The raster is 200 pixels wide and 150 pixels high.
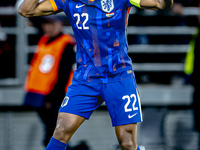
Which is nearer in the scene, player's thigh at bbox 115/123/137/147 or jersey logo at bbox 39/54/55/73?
player's thigh at bbox 115/123/137/147

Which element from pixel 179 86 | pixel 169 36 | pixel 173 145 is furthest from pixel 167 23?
pixel 173 145

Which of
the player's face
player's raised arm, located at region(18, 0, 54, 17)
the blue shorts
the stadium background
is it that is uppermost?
player's raised arm, located at region(18, 0, 54, 17)

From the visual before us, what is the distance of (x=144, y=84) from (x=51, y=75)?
285 cm

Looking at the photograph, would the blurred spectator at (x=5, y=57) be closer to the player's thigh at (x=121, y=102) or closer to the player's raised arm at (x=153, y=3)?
the player's thigh at (x=121, y=102)

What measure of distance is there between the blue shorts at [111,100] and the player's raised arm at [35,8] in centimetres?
83

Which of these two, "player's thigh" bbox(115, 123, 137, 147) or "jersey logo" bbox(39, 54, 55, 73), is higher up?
"jersey logo" bbox(39, 54, 55, 73)

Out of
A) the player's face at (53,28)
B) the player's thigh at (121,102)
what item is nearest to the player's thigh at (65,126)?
the player's thigh at (121,102)

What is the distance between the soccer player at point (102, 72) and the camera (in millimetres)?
3361

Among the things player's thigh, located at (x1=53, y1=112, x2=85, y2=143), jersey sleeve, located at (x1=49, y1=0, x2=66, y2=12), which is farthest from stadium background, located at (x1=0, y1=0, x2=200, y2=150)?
jersey sleeve, located at (x1=49, y1=0, x2=66, y2=12)

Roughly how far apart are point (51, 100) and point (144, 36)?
3.17 m

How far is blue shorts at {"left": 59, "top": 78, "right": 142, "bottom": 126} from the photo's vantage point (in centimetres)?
340

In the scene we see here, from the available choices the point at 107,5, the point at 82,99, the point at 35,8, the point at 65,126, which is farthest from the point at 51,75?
the point at 107,5

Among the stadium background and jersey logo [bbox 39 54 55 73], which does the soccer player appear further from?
the stadium background

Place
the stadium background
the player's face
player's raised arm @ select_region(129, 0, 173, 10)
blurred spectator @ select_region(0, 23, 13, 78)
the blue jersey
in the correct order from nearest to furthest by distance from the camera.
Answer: player's raised arm @ select_region(129, 0, 173, 10) < the blue jersey < the player's face < the stadium background < blurred spectator @ select_region(0, 23, 13, 78)
